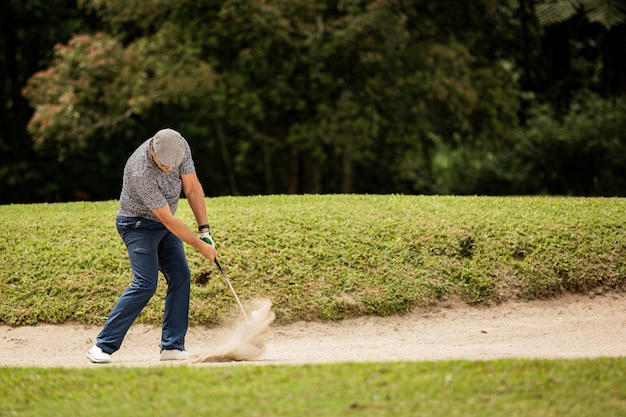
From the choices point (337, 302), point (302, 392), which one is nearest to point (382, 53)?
point (337, 302)

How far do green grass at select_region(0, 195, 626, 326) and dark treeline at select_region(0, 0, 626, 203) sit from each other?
681 centimetres

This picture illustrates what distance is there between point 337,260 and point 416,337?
1.37m

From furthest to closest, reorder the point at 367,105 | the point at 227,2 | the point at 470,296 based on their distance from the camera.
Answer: the point at 367,105 → the point at 227,2 → the point at 470,296

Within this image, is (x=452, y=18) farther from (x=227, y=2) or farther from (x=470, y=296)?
(x=470, y=296)

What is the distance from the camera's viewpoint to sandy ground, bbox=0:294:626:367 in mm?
7547

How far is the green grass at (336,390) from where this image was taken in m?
4.79

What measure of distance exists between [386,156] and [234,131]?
4.25 meters

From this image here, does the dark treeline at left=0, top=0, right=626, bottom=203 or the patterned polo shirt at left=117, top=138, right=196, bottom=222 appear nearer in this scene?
the patterned polo shirt at left=117, top=138, right=196, bottom=222

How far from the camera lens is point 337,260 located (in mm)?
9250

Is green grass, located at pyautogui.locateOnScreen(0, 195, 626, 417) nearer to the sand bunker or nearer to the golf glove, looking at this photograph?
the sand bunker

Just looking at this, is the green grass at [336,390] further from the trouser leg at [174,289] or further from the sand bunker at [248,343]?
the trouser leg at [174,289]

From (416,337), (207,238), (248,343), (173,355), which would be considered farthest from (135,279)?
(416,337)

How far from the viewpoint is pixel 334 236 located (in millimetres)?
9641

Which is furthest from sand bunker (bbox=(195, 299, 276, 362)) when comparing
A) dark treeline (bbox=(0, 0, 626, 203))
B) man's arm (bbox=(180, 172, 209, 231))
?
dark treeline (bbox=(0, 0, 626, 203))
